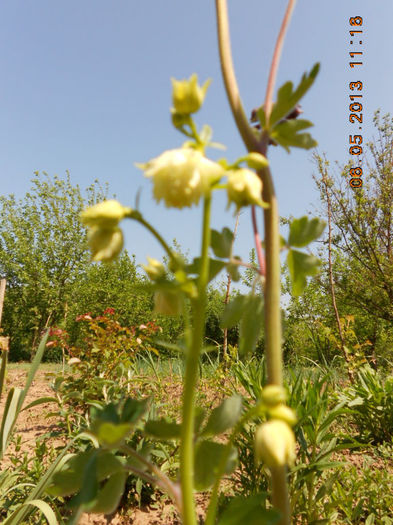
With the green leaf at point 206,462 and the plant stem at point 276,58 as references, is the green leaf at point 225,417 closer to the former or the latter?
the green leaf at point 206,462

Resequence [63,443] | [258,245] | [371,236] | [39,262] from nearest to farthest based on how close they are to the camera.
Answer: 1. [258,245]
2. [63,443]
3. [371,236]
4. [39,262]

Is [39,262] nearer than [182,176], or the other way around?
[182,176]

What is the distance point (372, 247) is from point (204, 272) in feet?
21.0

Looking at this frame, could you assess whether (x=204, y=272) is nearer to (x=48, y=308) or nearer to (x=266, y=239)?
(x=266, y=239)

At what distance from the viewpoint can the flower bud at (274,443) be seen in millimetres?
317

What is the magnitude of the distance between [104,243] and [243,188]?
160 mm

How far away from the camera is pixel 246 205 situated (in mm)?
345

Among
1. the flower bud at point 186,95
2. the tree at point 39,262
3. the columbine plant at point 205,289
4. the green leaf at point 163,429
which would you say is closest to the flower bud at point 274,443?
the columbine plant at point 205,289

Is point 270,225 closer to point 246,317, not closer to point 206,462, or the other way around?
point 246,317

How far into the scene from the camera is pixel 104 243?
38 cm

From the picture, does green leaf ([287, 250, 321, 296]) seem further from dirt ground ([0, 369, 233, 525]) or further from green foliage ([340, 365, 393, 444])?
green foliage ([340, 365, 393, 444])

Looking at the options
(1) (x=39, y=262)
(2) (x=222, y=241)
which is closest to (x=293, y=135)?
(2) (x=222, y=241)

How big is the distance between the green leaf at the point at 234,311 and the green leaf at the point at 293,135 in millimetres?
191

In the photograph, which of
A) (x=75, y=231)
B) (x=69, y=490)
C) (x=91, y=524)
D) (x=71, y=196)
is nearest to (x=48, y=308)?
(x=75, y=231)
